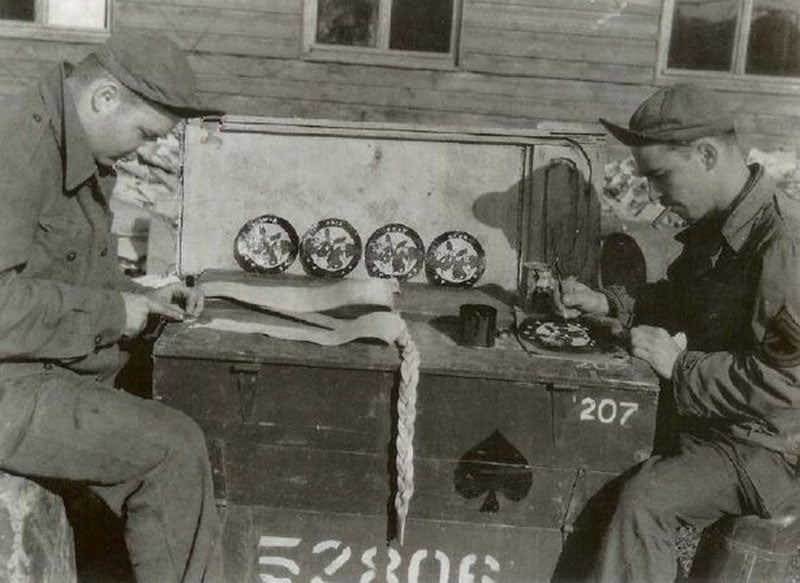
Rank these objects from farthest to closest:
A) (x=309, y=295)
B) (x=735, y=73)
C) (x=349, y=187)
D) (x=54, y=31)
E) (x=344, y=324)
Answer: (x=735, y=73), (x=54, y=31), (x=349, y=187), (x=309, y=295), (x=344, y=324)

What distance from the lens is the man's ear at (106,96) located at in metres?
2.98

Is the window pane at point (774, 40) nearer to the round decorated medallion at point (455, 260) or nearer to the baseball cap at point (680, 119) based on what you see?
the round decorated medallion at point (455, 260)

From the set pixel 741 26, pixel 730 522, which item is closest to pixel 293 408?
pixel 730 522

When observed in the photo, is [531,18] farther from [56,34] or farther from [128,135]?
[128,135]

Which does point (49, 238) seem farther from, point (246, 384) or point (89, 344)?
point (246, 384)

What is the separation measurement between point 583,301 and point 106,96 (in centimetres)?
210

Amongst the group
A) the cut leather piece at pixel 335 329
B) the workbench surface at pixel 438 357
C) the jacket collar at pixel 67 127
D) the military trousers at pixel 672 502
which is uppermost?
the jacket collar at pixel 67 127

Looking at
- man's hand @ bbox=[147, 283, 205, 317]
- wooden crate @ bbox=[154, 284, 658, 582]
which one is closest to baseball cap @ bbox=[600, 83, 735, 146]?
wooden crate @ bbox=[154, 284, 658, 582]

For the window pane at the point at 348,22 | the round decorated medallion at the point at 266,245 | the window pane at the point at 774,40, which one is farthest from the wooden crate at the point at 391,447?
the window pane at the point at 774,40

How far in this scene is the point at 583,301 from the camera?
3.90 meters

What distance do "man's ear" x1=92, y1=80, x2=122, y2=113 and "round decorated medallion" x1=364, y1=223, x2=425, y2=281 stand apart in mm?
1868

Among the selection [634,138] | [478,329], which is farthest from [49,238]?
[634,138]

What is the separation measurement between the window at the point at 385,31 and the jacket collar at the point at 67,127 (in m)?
6.82

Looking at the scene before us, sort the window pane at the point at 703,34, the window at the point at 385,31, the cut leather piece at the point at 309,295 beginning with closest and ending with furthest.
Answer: the cut leather piece at the point at 309,295
the window at the point at 385,31
the window pane at the point at 703,34
